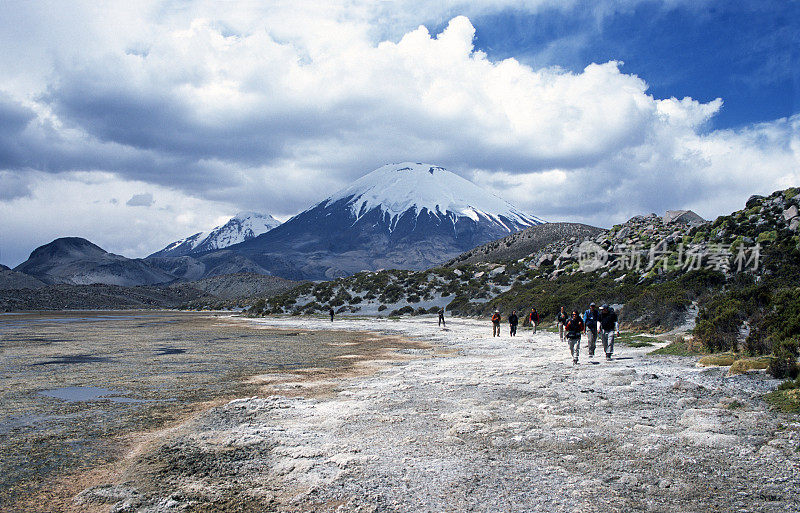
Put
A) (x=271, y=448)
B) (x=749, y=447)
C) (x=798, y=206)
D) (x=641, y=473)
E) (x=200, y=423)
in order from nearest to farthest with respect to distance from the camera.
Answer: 1. (x=641, y=473)
2. (x=749, y=447)
3. (x=271, y=448)
4. (x=200, y=423)
5. (x=798, y=206)

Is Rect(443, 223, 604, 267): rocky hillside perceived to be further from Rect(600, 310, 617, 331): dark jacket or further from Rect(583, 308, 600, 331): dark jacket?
Rect(600, 310, 617, 331): dark jacket

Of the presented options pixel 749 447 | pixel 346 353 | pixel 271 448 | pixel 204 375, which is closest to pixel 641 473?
pixel 749 447

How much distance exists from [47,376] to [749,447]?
16761mm

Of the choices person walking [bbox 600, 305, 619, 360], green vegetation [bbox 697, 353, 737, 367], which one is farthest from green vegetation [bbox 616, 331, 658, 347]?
green vegetation [bbox 697, 353, 737, 367]

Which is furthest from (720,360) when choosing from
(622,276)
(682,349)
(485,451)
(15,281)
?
(15,281)

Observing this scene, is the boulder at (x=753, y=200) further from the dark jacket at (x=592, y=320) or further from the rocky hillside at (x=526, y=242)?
the rocky hillside at (x=526, y=242)

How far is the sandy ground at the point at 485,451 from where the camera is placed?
540cm

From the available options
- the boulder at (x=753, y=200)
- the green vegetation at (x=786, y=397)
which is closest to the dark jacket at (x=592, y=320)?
the green vegetation at (x=786, y=397)

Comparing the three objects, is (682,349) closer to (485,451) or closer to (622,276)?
(485,451)

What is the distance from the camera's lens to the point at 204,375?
14562mm

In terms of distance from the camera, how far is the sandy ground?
5404 mm

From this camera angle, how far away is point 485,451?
6.91m

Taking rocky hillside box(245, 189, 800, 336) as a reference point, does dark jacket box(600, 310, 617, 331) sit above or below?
below

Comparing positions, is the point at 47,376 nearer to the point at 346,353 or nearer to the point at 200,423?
the point at 200,423
